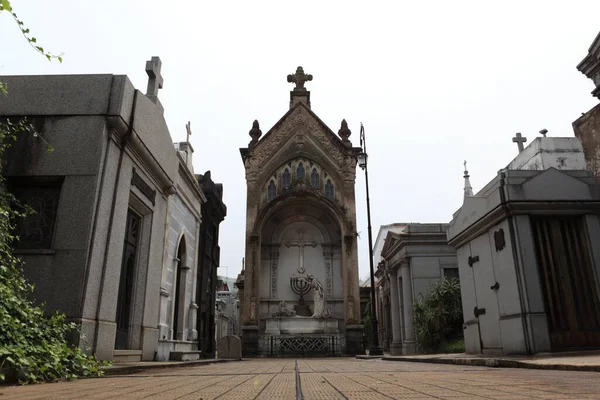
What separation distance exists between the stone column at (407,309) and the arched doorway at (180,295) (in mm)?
10509

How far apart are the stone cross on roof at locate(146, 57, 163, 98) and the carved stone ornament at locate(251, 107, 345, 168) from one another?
16.0 m

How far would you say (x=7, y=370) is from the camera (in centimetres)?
405

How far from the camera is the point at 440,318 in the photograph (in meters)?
15.8

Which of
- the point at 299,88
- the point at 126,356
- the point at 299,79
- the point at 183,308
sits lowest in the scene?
the point at 126,356

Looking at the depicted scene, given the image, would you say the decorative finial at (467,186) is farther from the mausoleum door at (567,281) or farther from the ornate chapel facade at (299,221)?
the mausoleum door at (567,281)

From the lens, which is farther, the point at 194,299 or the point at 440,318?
the point at 440,318

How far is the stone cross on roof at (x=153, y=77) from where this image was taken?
9.32 metres

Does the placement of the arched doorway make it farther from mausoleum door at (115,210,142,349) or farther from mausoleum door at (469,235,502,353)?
mausoleum door at (469,235,502,353)

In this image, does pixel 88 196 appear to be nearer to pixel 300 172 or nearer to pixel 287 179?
pixel 287 179

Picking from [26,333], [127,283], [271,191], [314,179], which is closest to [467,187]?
[314,179]

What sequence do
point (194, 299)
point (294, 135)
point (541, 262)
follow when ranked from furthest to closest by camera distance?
point (294, 135), point (194, 299), point (541, 262)

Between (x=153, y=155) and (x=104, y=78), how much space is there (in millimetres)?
1802

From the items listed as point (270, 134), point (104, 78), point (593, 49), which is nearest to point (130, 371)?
point (104, 78)

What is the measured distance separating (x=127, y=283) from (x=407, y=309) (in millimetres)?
14085
